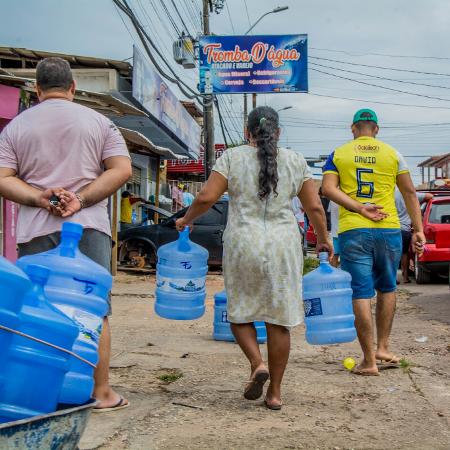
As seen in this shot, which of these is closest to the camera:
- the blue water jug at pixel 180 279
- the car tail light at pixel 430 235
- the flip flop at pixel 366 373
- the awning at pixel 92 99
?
the flip flop at pixel 366 373

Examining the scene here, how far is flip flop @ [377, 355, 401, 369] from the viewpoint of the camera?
5.63 m

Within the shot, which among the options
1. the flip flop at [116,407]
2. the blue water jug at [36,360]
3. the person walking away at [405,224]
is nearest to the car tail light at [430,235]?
the person walking away at [405,224]

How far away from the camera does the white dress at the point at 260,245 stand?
437cm

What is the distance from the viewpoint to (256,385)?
14.4 ft

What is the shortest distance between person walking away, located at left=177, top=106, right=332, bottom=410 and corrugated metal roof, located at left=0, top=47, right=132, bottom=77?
12466 millimetres

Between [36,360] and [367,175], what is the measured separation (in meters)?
3.64

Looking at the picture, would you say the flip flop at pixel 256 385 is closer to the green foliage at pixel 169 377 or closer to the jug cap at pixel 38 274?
the green foliage at pixel 169 377

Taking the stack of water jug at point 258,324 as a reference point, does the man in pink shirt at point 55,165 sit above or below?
above

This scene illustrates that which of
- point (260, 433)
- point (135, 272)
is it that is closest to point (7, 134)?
point (260, 433)

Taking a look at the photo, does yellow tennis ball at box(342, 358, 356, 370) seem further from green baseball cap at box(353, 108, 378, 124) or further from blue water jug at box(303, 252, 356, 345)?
green baseball cap at box(353, 108, 378, 124)

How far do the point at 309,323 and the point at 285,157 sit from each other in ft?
4.55

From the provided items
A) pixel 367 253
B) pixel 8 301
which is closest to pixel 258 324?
pixel 367 253

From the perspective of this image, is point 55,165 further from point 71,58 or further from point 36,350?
point 71,58

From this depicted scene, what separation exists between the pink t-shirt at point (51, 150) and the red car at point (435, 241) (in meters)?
9.70
